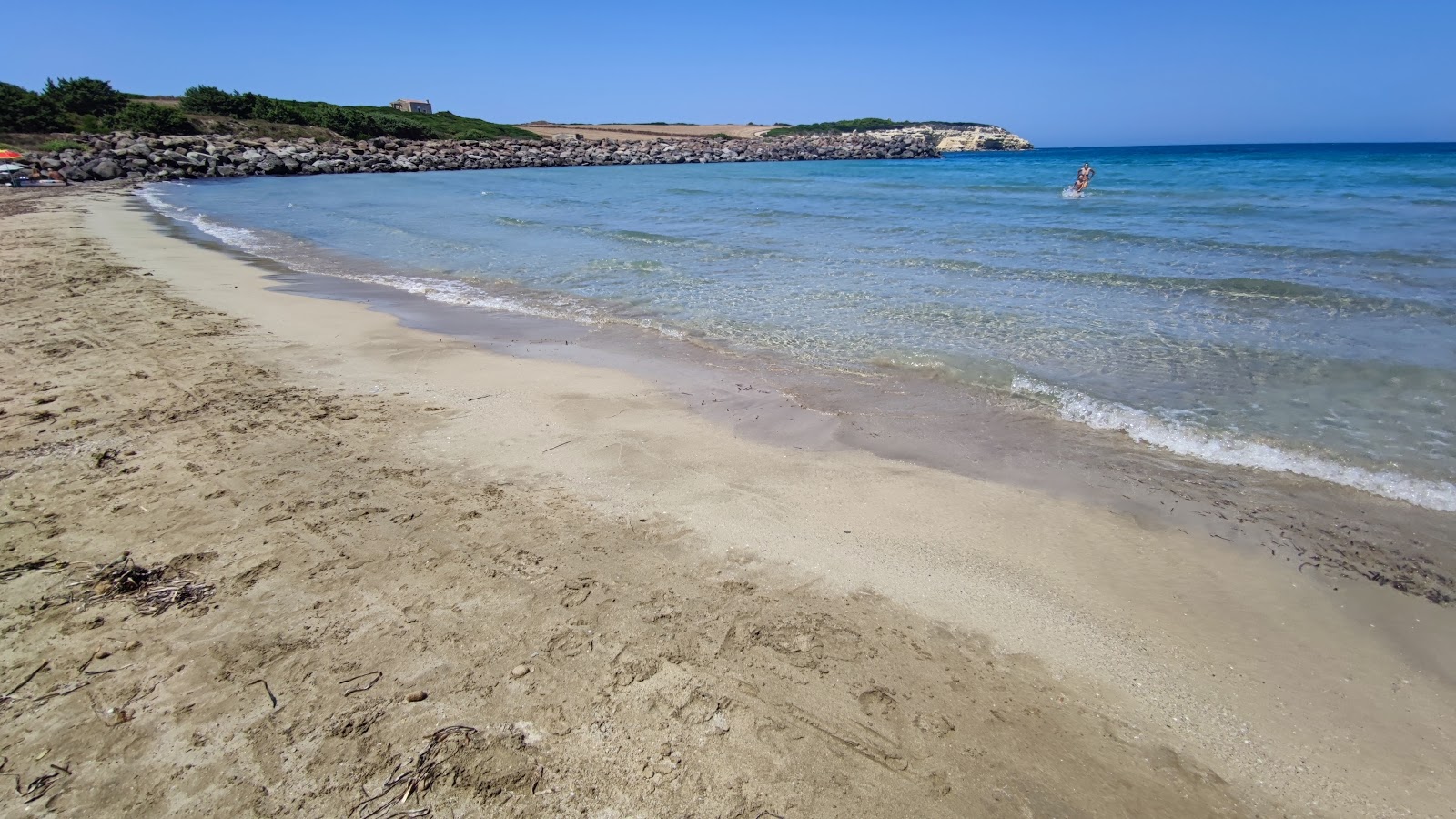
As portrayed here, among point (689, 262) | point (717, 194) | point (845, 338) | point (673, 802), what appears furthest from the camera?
point (717, 194)

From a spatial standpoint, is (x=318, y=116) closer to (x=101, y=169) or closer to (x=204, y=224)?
(x=101, y=169)

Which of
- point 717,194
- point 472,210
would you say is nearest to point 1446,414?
point 472,210

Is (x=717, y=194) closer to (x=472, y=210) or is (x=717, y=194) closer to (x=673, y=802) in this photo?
(x=472, y=210)

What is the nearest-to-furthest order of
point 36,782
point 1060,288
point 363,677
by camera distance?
point 36,782 < point 363,677 < point 1060,288

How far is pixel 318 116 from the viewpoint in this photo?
5450 centimetres

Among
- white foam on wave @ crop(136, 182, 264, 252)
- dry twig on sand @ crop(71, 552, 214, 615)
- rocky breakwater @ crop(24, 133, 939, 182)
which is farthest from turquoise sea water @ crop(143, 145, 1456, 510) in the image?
rocky breakwater @ crop(24, 133, 939, 182)

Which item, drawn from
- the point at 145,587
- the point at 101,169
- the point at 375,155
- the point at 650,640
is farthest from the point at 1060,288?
the point at 375,155

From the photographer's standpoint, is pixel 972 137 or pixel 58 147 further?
pixel 972 137

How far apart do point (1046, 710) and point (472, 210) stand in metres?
22.1

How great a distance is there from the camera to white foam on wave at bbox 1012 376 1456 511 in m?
4.32

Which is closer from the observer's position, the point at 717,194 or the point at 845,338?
the point at 845,338

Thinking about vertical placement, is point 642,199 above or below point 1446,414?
above

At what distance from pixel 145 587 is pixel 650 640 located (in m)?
2.40

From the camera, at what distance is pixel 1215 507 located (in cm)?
413
